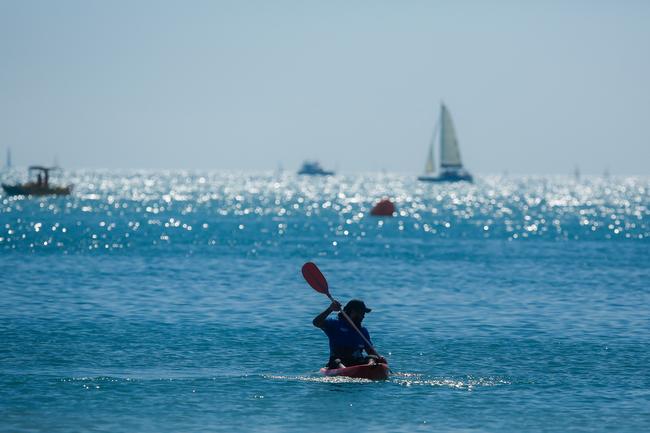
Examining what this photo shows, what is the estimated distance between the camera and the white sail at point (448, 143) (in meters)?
185

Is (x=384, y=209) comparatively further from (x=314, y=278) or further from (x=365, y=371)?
(x=365, y=371)

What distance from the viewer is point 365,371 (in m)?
25.3

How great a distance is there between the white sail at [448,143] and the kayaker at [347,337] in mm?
158369

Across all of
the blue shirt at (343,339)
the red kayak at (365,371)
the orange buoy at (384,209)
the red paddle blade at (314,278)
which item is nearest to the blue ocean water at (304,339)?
the red kayak at (365,371)

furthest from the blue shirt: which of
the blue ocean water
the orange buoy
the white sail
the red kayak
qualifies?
the white sail

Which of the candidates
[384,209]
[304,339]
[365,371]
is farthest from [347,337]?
[384,209]

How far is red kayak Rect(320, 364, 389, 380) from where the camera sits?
25297 millimetres

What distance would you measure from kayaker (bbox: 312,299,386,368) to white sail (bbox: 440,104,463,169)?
15837 centimetres

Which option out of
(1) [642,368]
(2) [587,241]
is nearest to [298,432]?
(1) [642,368]

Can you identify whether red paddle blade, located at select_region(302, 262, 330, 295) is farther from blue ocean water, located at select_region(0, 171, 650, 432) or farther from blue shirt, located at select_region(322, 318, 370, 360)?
blue shirt, located at select_region(322, 318, 370, 360)

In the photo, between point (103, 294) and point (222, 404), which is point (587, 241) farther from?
point (222, 404)

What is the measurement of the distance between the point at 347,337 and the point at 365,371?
83 centimetres

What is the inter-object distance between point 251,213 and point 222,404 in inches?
4629

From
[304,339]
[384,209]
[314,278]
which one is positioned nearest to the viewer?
[314,278]
